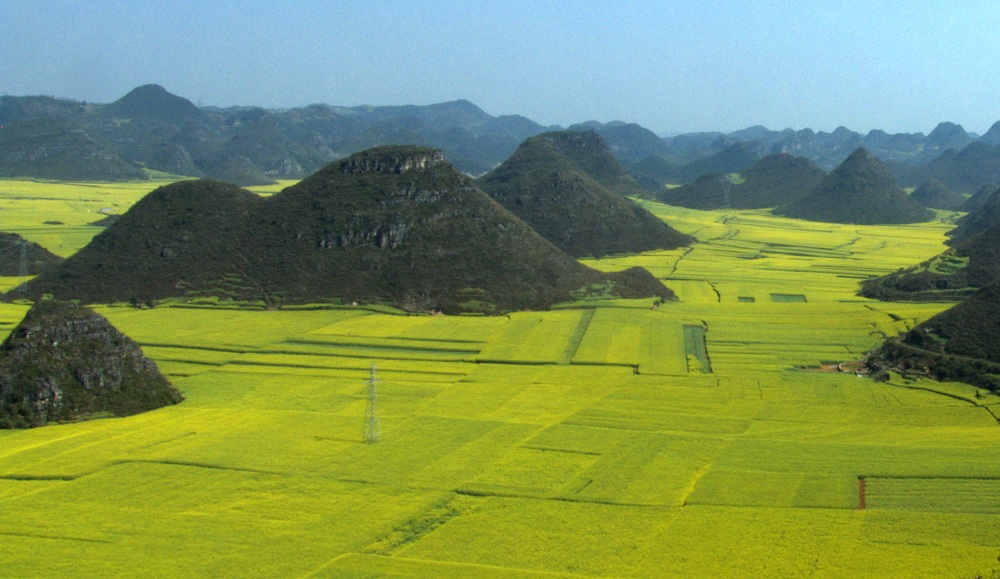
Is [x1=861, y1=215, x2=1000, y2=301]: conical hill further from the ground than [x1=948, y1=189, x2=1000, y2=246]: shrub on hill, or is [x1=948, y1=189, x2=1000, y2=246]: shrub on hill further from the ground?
[x1=948, y1=189, x2=1000, y2=246]: shrub on hill

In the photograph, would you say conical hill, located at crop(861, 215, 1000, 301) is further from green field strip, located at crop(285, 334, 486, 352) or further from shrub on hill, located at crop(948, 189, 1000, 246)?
green field strip, located at crop(285, 334, 486, 352)

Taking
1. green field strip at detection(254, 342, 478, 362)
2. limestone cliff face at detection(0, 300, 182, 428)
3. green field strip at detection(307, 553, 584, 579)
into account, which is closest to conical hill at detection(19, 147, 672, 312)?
green field strip at detection(254, 342, 478, 362)

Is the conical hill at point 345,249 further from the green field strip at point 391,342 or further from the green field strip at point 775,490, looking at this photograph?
the green field strip at point 775,490

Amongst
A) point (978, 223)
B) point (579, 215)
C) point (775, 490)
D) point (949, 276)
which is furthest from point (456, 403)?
point (978, 223)

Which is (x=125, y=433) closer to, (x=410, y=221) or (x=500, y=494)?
(x=500, y=494)

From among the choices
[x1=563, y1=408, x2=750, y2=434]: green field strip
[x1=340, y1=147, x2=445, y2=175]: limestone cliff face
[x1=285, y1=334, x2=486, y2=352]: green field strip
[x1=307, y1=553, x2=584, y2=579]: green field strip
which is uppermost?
[x1=340, y1=147, x2=445, y2=175]: limestone cliff face

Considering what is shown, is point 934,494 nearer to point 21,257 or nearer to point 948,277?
point 948,277

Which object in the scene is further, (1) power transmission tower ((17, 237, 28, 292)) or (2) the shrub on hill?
(2) the shrub on hill
